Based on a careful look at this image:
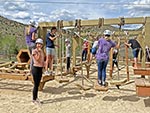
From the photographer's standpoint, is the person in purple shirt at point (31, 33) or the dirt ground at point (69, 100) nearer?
the dirt ground at point (69, 100)

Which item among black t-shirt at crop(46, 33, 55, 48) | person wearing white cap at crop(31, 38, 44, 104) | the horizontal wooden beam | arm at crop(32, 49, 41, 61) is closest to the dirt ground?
person wearing white cap at crop(31, 38, 44, 104)

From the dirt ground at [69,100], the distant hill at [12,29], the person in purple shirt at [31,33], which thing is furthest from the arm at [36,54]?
the distant hill at [12,29]

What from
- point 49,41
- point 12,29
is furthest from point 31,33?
point 12,29

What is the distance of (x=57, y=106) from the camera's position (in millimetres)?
7359

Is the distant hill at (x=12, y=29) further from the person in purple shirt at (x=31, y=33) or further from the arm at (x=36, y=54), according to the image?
the arm at (x=36, y=54)

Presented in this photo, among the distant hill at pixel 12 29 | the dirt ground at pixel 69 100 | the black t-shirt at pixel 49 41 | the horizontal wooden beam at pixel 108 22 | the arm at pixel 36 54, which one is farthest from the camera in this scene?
the distant hill at pixel 12 29

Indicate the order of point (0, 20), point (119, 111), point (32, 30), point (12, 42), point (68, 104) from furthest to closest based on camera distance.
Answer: point (0, 20) < point (12, 42) < point (32, 30) < point (68, 104) < point (119, 111)

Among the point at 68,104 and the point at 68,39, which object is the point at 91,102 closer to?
the point at 68,104

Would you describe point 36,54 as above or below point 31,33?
below

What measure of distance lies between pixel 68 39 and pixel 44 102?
6450 millimetres

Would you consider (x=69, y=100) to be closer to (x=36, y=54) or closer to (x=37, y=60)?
(x=37, y=60)

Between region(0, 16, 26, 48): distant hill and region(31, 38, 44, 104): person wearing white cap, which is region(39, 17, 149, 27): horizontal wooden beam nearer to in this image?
region(31, 38, 44, 104): person wearing white cap

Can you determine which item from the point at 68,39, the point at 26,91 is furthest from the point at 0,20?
the point at 26,91

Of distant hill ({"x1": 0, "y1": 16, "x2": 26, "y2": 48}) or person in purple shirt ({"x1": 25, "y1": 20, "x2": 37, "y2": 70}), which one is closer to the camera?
person in purple shirt ({"x1": 25, "y1": 20, "x2": 37, "y2": 70})
